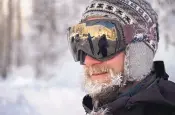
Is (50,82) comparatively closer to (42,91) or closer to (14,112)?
(42,91)

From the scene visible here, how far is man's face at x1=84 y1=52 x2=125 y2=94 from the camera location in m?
0.80

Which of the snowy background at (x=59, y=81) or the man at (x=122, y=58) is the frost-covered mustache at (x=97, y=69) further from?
the snowy background at (x=59, y=81)

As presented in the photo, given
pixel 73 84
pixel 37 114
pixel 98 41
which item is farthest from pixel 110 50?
pixel 37 114

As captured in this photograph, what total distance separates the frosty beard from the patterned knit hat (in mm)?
21

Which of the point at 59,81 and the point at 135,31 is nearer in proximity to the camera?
the point at 135,31

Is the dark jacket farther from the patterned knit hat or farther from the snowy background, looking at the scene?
the snowy background

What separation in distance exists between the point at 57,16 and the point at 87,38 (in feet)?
1.90

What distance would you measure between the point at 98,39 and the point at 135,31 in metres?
0.08

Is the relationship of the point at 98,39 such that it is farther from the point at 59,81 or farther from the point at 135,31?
the point at 59,81

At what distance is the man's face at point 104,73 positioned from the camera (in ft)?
2.61

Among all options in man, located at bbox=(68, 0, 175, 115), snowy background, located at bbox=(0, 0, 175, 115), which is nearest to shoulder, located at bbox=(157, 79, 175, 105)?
man, located at bbox=(68, 0, 175, 115)

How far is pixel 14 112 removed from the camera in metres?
1.35

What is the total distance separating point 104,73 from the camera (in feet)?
2.63

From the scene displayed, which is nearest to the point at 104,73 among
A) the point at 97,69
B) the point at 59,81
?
the point at 97,69
